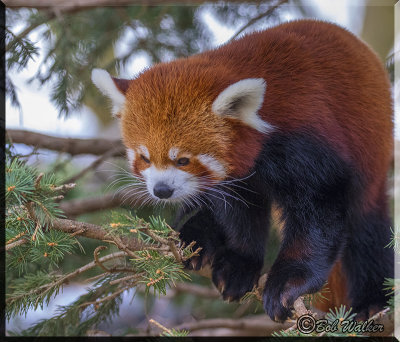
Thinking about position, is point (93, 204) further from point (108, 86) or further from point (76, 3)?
point (76, 3)

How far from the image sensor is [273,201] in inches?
90.0

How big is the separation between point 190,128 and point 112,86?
0.48 m

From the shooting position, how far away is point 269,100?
211cm

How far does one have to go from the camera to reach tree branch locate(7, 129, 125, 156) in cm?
282

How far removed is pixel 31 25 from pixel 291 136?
169 cm

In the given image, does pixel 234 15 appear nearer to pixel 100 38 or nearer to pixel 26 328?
pixel 100 38

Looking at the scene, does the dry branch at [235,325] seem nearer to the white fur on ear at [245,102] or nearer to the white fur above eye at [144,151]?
the white fur above eye at [144,151]

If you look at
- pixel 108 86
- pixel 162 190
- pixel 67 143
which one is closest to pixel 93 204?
pixel 67 143

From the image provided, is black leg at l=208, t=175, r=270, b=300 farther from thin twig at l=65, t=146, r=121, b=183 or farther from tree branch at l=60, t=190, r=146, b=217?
thin twig at l=65, t=146, r=121, b=183

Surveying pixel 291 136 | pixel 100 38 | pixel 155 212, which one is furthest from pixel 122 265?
pixel 100 38
